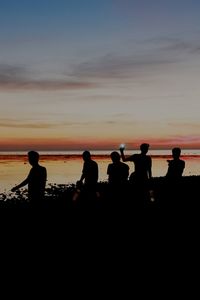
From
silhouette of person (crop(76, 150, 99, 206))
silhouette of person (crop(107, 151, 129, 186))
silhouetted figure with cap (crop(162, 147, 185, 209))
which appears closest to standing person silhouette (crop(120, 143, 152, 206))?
silhouette of person (crop(107, 151, 129, 186))

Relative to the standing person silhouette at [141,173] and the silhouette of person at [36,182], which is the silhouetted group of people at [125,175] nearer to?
the standing person silhouette at [141,173]

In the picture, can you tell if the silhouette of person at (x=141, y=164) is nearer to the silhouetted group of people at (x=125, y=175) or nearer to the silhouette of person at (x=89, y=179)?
the silhouetted group of people at (x=125, y=175)

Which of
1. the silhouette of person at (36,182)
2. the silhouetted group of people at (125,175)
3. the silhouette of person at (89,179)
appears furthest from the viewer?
the silhouette of person at (89,179)

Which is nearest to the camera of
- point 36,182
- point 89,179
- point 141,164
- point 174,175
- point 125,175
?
point 36,182

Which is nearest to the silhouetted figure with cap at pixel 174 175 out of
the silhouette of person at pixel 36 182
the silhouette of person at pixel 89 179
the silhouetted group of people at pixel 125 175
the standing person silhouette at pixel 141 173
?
the silhouetted group of people at pixel 125 175

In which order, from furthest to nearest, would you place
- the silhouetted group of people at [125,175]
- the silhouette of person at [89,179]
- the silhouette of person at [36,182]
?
1. the silhouette of person at [89,179]
2. the silhouetted group of people at [125,175]
3. the silhouette of person at [36,182]

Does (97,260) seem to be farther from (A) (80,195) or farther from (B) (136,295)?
(A) (80,195)

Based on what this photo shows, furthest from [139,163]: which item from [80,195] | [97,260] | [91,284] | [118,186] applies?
[91,284]

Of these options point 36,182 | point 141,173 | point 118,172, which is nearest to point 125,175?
point 118,172

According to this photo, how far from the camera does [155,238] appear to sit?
11352 mm

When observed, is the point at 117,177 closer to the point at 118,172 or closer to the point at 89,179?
the point at 118,172

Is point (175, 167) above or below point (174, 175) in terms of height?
above

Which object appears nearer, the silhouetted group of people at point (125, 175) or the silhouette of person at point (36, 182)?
the silhouette of person at point (36, 182)

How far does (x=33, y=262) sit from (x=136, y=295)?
281 centimetres
